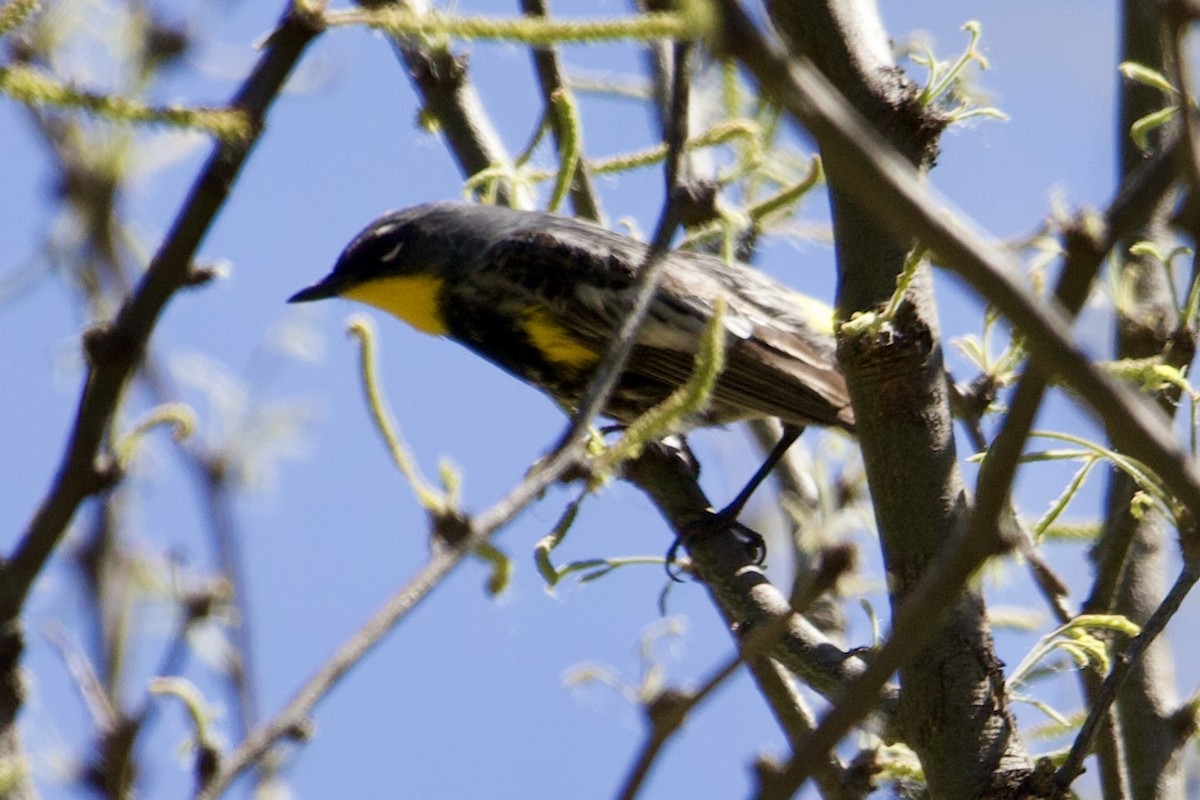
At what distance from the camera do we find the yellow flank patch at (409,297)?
5578 millimetres

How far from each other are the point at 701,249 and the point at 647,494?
145cm

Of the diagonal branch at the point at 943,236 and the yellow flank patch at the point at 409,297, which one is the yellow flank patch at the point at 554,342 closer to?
the yellow flank patch at the point at 409,297

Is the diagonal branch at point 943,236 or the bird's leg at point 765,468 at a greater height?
the bird's leg at point 765,468

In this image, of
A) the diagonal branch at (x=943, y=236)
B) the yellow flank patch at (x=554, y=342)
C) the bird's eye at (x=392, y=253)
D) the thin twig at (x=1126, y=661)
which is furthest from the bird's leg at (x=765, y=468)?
the diagonal branch at (x=943, y=236)

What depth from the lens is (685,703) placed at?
1.32m

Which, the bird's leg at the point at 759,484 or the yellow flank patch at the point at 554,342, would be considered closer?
the bird's leg at the point at 759,484

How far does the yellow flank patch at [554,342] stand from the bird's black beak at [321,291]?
0.74 metres

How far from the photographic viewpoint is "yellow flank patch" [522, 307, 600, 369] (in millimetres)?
5203

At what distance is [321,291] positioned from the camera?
217 inches

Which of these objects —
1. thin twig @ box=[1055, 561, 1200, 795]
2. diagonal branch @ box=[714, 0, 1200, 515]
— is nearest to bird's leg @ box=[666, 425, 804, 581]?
thin twig @ box=[1055, 561, 1200, 795]

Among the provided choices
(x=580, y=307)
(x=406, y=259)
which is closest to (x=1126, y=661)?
(x=580, y=307)

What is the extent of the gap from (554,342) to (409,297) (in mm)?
709

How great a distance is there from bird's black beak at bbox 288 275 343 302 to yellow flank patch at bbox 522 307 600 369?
0.74 m


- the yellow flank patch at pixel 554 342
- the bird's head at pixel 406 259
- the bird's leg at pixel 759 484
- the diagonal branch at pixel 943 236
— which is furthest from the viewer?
the bird's head at pixel 406 259
